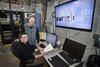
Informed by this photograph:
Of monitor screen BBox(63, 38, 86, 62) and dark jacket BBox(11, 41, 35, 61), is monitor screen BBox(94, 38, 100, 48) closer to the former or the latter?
monitor screen BBox(63, 38, 86, 62)

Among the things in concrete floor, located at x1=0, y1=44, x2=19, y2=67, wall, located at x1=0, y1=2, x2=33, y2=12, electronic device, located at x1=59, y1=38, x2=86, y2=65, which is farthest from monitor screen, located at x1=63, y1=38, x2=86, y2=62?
wall, located at x1=0, y1=2, x2=33, y2=12

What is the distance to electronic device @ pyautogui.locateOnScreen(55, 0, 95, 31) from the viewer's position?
4.16 ft

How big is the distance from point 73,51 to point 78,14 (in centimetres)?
79

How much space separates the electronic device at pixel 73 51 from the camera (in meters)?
1.31

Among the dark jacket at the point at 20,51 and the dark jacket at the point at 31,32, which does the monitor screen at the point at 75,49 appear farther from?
the dark jacket at the point at 31,32

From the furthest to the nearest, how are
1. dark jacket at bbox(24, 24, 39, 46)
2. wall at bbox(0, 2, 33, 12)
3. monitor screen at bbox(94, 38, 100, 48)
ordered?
wall at bbox(0, 2, 33, 12)
dark jacket at bbox(24, 24, 39, 46)
monitor screen at bbox(94, 38, 100, 48)

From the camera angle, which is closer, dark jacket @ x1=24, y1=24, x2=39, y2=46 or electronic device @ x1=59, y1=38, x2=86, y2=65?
electronic device @ x1=59, y1=38, x2=86, y2=65

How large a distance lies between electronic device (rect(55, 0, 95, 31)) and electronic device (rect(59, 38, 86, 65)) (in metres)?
0.35

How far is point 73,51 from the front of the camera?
4.91 feet

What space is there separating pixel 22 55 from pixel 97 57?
1.39m

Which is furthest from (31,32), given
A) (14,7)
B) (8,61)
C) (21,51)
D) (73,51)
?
(14,7)

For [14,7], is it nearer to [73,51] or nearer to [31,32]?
[31,32]

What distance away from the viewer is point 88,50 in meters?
1.36

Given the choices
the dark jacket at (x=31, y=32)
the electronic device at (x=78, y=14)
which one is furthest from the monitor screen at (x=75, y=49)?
the dark jacket at (x=31, y=32)
